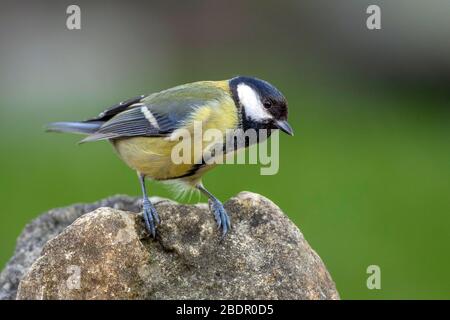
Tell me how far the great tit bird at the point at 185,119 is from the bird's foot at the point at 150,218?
19 cm

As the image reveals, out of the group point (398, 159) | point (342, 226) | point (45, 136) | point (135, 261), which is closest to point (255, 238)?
point (135, 261)

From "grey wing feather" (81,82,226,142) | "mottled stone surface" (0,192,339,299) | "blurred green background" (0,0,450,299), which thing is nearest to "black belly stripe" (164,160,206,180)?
"grey wing feather" (81,82,226,142)

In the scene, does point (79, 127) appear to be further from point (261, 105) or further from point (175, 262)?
point (175, 262)

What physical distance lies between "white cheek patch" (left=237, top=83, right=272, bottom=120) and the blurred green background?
2689 millimetres

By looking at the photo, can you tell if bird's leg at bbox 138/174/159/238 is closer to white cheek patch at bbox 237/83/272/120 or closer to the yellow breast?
the yellow breast

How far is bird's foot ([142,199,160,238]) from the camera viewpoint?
2.91 metres

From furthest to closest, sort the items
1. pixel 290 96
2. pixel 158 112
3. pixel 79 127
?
pixel 290 96 < pixel 79 127 < pixel 158 112

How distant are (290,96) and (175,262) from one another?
20.5ft

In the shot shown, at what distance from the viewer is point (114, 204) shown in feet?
12.9

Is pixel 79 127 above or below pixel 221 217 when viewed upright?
above

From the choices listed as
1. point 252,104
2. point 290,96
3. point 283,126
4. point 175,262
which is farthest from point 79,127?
point 290,96

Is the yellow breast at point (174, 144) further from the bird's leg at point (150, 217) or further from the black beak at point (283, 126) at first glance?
the bird's leg at point (150, 217)

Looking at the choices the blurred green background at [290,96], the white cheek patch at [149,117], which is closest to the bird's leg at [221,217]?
the white cheek patch at [149,117]

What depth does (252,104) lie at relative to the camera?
333 cm
